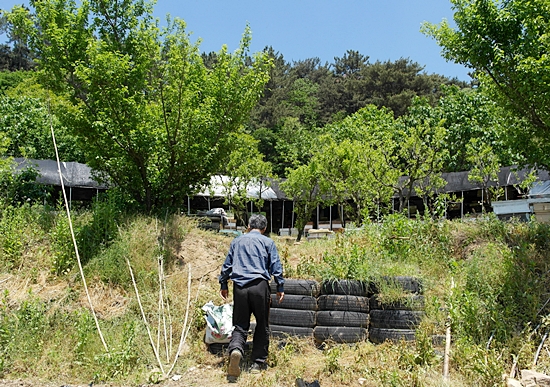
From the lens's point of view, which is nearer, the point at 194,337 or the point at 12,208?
the point at 194,337

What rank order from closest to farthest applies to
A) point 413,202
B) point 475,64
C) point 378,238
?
point 475,64 → point 378,238 → point 413,202

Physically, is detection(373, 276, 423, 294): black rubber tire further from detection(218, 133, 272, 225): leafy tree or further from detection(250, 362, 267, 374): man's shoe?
detection(218, 133, 272, 225): leafy tree

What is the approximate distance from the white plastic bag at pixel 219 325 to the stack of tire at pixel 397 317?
1.90 m

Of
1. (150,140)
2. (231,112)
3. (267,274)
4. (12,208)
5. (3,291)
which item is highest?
(231,112)

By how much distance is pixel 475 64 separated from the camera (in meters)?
7.77

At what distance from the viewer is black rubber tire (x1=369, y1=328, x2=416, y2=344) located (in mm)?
6348

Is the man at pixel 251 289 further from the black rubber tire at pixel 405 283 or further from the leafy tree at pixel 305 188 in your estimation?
the leafy tree at pixel 305 188

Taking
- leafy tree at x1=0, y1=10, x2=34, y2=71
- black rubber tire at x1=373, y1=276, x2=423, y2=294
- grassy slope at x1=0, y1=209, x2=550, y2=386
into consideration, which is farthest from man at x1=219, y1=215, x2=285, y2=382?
leafy tree at x1=0, y1=10, x2=34, y2=71

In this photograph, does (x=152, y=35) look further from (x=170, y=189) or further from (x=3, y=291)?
(x=3, y=291)

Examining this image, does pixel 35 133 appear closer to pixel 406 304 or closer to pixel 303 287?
pixel 303 287

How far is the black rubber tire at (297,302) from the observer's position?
22.4 ft

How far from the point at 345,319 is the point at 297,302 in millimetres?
715

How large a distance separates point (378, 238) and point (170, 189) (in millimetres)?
4560

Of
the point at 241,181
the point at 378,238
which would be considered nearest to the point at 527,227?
the point at 378,238
